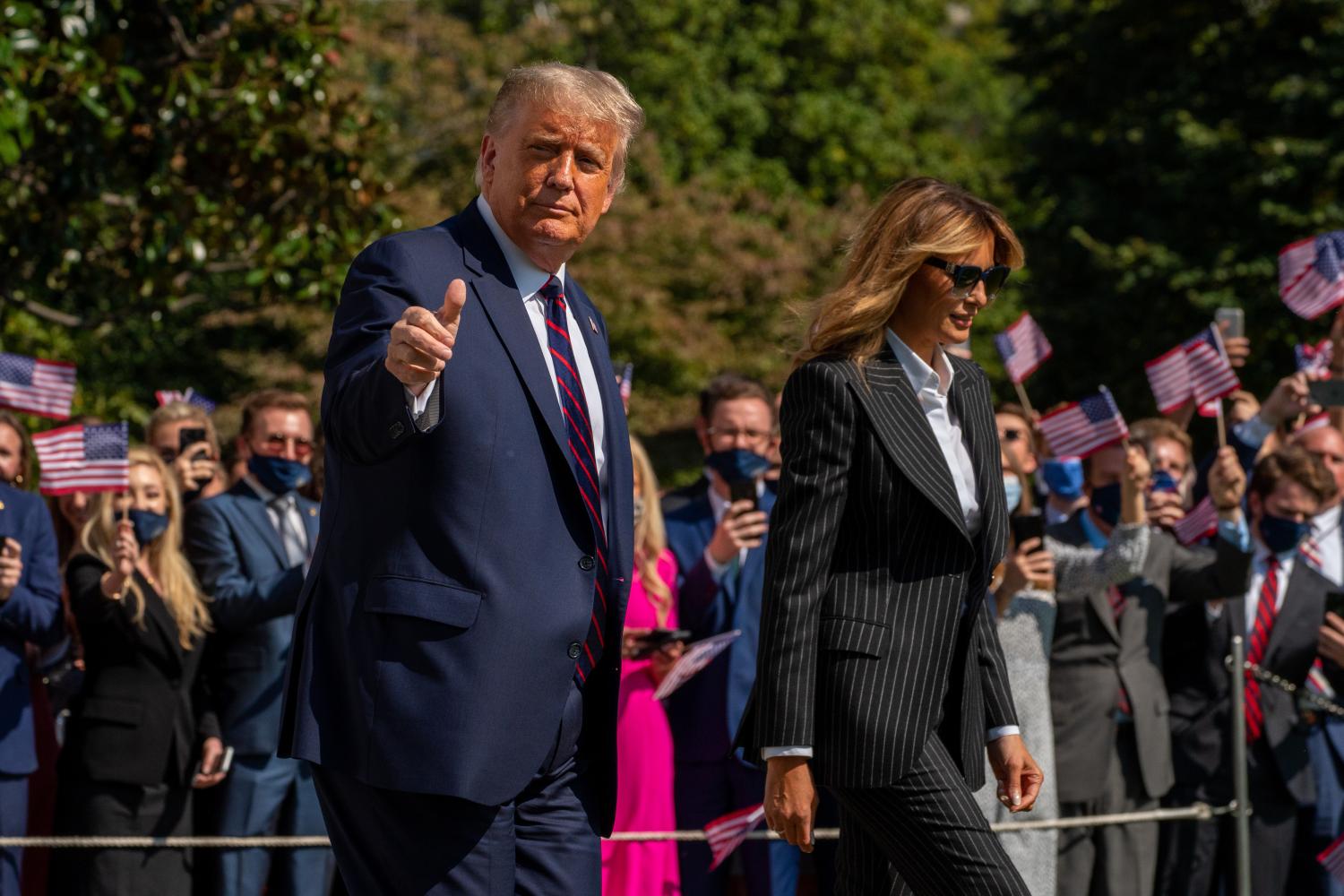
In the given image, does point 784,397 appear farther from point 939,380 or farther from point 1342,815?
point 1342,815

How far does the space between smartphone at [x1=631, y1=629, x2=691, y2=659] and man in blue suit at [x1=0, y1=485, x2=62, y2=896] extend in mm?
2114

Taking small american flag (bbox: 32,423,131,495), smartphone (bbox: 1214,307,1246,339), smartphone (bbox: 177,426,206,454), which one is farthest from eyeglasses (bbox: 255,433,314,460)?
smartphone (bbox: 1214,307,1246,339)

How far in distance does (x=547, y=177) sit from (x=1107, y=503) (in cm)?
449

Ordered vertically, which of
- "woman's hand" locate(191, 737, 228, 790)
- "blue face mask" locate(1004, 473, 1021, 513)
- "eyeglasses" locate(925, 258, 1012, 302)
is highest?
"eyeglasses" locate(925, 258, 1012, 302)

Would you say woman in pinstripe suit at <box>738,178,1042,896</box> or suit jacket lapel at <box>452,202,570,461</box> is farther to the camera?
woman in pinstripe suit at <box>738,178,1042,896</box>

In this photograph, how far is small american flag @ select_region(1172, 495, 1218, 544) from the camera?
25.6ft

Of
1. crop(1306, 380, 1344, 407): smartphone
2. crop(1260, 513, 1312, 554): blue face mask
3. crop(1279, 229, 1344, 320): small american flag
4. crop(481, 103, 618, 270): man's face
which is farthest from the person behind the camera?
crop(1279, 229, 1344, 320): small american flag

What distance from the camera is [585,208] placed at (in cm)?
362

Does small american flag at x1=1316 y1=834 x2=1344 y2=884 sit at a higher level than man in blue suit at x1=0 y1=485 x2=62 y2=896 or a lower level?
lower

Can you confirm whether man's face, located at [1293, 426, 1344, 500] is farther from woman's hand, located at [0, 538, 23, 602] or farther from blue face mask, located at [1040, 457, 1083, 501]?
woman's hand, located at [0, 538, 23, 602]

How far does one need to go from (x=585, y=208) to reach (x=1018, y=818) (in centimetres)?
392

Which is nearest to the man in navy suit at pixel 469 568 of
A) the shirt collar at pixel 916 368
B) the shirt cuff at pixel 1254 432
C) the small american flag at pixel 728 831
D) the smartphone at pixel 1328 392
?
the shirt collar at pixel 916 368

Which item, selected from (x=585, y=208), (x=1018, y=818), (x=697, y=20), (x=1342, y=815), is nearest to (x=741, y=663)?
(x=1018, y=818)

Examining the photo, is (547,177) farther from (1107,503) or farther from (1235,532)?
(1235,532)
